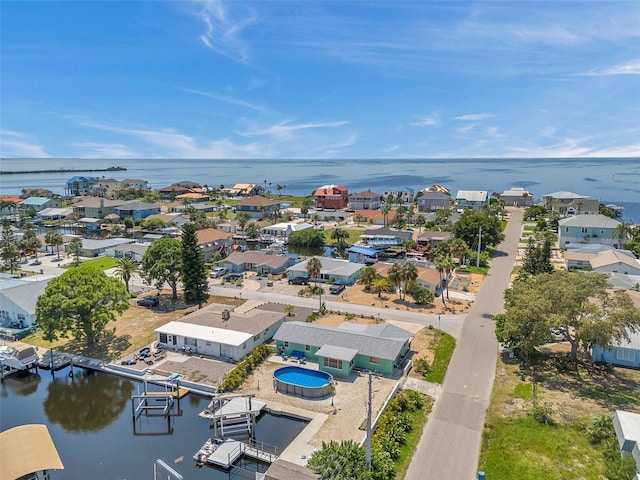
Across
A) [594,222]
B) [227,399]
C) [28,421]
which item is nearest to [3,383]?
[28,421]

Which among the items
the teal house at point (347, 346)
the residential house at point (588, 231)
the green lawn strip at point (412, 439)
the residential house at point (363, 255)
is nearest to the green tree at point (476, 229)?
the residential house at point (588, 231)

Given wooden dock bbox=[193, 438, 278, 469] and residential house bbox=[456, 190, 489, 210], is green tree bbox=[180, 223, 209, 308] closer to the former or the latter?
wooden dock bbox=[193, 438, 278, 469]

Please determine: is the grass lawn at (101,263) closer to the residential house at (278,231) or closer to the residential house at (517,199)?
the residential house at (278,231)

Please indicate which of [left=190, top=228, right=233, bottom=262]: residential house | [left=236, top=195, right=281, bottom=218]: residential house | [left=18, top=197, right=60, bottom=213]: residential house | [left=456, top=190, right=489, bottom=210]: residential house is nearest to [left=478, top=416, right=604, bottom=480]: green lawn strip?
[left=190, top=228, right=233, bottom=262]: residential house

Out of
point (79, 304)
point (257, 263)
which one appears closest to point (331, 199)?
point (257, 263)

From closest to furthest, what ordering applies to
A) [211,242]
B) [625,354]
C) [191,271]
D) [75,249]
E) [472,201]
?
[625,354] < [191,271] < [75,249] < [211,242] < [472,201]

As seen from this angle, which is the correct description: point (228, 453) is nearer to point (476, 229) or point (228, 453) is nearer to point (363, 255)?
point (363, 255)

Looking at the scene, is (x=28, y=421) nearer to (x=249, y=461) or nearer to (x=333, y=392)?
(x=249, y=461)
